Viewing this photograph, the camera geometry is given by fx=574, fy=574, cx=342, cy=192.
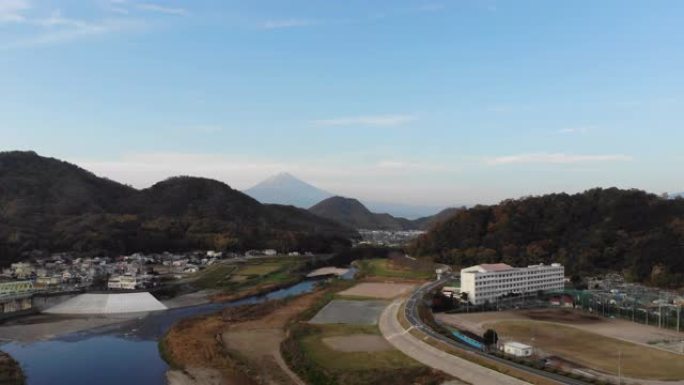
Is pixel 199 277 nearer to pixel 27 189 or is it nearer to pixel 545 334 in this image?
pixel 545 334

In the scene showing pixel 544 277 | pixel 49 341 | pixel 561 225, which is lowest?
pixel 49 341

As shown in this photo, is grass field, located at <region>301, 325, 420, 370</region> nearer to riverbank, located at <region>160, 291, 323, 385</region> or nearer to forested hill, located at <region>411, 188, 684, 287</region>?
riverbank, located at <region>160, 291, 323, 385</region>

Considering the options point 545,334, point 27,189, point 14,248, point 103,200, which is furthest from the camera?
point 103,200

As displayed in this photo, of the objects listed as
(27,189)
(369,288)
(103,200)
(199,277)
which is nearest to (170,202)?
(103,200)

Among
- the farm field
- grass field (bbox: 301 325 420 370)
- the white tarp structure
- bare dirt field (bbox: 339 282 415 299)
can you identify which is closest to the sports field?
the farm field

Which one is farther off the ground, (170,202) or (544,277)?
(170,202)

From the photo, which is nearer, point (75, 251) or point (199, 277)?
point (199, 277)

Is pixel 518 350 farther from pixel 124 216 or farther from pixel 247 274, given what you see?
pixel 124 216
